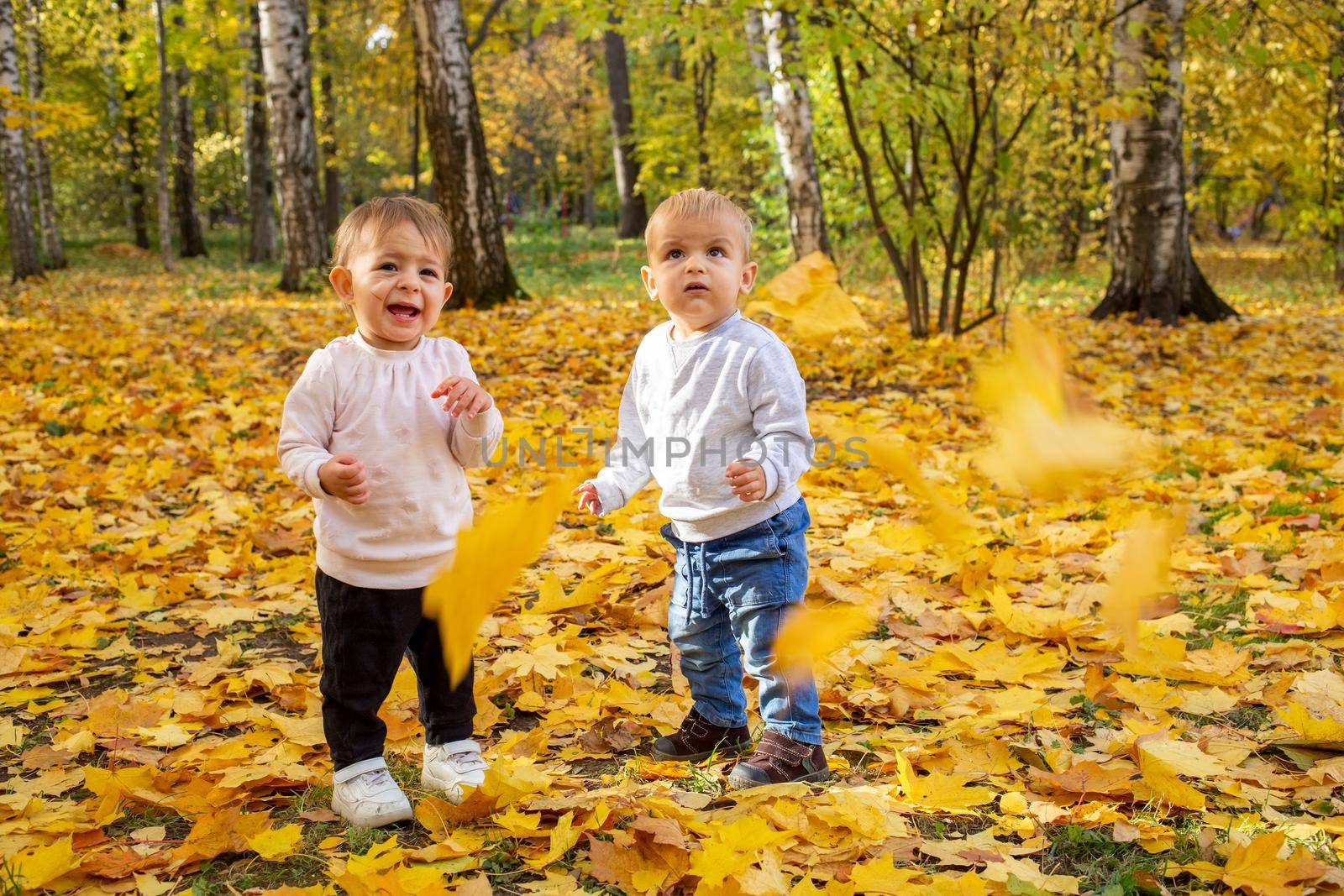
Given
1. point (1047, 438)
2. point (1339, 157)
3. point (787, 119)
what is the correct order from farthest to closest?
point (1339, 157)
point (787, 119)
point (1047, 438)

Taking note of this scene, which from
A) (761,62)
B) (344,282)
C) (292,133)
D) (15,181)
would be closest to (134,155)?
(15,181)

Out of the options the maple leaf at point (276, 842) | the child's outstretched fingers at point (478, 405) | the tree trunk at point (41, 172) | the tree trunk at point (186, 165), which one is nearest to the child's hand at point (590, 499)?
the child's outstretched fingers at point (478, 405)

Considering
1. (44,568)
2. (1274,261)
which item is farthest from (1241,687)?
(1274,261)

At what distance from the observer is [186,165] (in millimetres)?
21078

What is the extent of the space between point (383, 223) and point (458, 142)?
789 centimetres

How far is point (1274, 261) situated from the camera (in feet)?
63.8

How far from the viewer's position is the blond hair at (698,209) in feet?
6.93

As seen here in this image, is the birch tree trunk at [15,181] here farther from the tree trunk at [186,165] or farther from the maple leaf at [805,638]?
the maple leaf at [805,638]

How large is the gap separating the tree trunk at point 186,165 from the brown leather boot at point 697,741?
789 inches

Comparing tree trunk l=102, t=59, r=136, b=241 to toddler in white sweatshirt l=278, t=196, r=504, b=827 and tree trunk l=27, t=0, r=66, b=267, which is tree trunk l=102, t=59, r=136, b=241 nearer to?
tree trunk l=27, t=0, r=66, b=267

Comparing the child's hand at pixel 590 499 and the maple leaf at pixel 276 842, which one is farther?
the child's hand at pixel 590 499

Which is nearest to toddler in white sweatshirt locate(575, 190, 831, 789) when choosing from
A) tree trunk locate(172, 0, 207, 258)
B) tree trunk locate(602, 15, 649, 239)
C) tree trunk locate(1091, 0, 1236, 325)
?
tree trunk locate(1091, 0, 1236, 325)

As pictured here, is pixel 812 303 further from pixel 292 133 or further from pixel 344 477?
pixel 292 133

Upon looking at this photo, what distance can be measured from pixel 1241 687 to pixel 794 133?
794 cm
